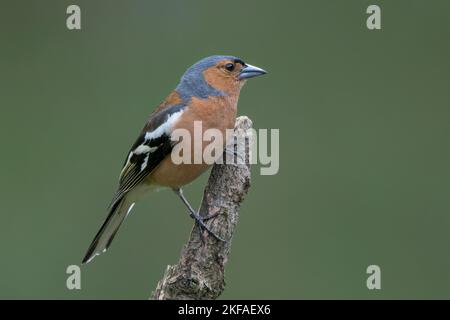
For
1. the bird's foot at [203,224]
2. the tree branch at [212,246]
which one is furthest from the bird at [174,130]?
the bird's foot at [203,224]

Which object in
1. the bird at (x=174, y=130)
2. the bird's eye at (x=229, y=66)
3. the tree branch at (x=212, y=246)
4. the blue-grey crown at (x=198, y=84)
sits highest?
the bird's eye at (x=229, y=66)

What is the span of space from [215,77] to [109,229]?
1.26m

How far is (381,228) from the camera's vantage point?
755cm

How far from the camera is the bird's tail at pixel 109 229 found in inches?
225

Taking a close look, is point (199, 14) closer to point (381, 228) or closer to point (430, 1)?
point (430, 1)

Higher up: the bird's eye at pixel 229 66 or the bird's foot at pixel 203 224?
the bird's eye at pixel 229 66

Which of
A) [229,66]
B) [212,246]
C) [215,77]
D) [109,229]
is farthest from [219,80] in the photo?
[212,246]

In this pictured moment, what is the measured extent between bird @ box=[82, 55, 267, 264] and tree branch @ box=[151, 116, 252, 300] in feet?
0.94

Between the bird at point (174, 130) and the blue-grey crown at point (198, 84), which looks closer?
the bird at point (174, 130)

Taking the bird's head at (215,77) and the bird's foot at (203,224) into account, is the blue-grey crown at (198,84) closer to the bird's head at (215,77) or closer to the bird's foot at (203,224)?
the bird's head at (215,77)

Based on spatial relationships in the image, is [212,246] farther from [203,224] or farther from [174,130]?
[174,130]

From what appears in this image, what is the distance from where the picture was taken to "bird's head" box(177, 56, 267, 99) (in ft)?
19.1

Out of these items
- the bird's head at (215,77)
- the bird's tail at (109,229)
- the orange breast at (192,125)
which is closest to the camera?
the orange breast at (192,125)

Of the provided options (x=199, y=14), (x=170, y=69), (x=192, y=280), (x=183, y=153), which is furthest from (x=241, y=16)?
(x=192, y=280)
